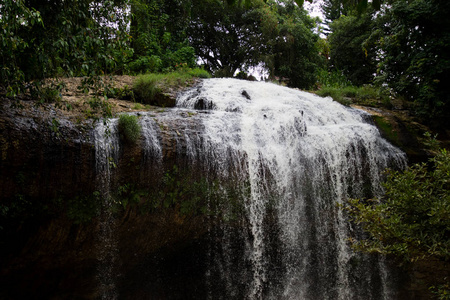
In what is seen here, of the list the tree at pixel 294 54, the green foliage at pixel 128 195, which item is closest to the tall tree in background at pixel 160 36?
the tree at pixel 294 54

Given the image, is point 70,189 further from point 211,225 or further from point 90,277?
point 211,225

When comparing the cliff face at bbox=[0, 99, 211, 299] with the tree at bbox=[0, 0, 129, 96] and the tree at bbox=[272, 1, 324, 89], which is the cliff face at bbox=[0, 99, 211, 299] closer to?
the tree at bbox=[0, 0, 129, 96]

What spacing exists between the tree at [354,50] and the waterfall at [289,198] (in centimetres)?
965

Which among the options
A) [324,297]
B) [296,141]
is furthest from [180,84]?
[324,297]

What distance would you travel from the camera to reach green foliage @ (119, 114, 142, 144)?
19.1 ft

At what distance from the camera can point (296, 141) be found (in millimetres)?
7273

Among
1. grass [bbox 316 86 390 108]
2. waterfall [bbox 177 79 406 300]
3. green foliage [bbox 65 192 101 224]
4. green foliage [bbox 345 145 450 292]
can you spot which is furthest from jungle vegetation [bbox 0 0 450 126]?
waterfall [bbox 177 79 406 300]

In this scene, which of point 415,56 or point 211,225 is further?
point 415,56

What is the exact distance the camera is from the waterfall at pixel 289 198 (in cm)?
652

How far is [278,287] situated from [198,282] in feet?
5.50

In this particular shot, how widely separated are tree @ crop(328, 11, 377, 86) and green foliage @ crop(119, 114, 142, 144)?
13582 millimetres

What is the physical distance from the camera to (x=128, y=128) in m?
5.82

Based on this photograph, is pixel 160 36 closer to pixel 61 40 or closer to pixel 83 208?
pixel 83 208

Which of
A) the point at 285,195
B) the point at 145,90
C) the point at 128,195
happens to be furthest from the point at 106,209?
the point at 145,90
